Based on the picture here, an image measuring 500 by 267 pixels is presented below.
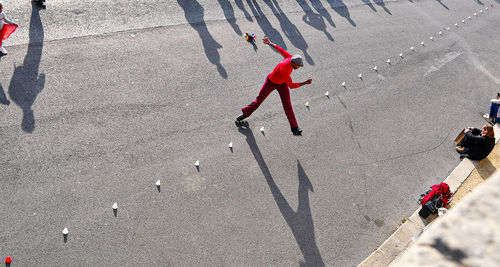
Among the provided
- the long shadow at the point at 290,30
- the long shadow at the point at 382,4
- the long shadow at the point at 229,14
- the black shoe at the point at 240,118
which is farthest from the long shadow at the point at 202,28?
the long shadow at the point at 382,4

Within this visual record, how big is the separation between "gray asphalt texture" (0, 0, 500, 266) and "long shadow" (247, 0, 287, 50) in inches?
2.4

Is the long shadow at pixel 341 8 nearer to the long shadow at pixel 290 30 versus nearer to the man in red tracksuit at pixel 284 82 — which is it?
the long shadow at pixel 290 30

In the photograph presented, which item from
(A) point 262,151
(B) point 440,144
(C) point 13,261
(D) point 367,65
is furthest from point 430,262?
(D) point 367,65

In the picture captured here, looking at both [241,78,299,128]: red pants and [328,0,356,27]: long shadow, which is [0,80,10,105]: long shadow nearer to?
[241,78,299,128]: red pants

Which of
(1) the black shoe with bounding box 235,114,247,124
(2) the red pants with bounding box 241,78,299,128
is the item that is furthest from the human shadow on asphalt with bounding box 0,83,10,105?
(2) the red pants with bounding box 241,78,299,128

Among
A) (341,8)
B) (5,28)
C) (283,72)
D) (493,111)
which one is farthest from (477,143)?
(5,28)

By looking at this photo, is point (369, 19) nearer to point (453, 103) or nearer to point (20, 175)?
point (453, 103)

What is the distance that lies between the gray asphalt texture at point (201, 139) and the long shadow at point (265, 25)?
0.20 ft

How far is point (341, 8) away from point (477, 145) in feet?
27.0

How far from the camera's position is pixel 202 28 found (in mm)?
10367

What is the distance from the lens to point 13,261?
4.89 meters

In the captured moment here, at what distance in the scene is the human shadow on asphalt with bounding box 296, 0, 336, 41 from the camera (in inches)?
484

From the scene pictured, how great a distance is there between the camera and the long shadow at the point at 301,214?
591 cm

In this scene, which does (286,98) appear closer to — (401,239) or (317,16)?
(401,239)
